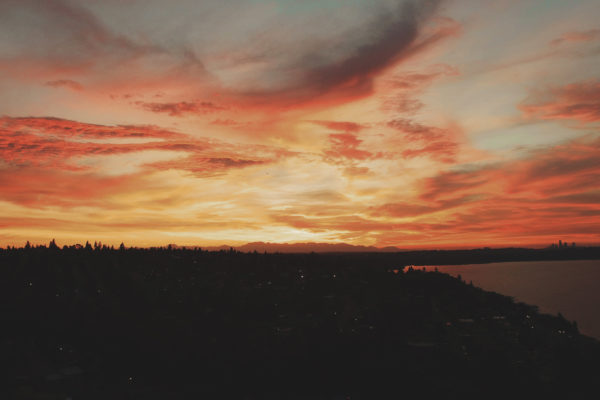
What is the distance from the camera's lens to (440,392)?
16.2 meters

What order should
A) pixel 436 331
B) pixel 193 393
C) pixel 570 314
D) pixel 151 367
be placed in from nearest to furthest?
1. pixel 193 393
2. pixel 151 367
3. pixel 436 331
4. pixel 570 314

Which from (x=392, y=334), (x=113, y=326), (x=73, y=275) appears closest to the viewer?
(x=113, y=326)

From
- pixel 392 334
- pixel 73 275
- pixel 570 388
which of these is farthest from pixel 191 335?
pixel 73 275

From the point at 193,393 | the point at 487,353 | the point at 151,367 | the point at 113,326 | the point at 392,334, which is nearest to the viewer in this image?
the point at 193,393

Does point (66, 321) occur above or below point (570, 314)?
above

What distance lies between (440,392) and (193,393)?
8782 millimetres

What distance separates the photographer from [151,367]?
1802 centimetres

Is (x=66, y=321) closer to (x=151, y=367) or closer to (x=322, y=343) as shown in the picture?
(x=151, y=367)

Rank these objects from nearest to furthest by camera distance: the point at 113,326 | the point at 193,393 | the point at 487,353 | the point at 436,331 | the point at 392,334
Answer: the point at 193,393 < the point at 487,353 < the point at 113,326 < the point at 392,334 < the point at 436,331

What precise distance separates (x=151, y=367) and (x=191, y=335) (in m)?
3.37

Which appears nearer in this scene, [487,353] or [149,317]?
[487,353]

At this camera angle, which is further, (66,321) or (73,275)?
(73,275)

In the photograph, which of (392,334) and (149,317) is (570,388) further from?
(149,317)

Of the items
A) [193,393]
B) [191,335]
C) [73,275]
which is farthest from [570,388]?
[73,275]
